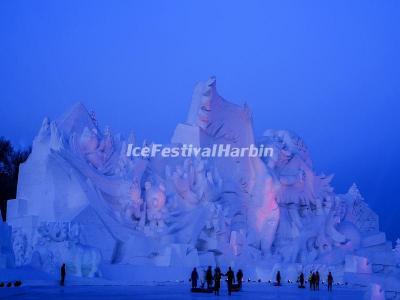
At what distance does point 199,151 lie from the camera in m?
28.0

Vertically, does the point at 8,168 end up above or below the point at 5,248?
above

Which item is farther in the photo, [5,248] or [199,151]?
[199,151]

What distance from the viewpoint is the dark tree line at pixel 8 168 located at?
33900 mm

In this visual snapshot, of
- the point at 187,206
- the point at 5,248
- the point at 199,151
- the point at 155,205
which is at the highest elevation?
the point at 199,151

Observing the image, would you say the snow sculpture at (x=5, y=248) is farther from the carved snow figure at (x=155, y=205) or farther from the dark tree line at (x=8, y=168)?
the dark tree line at (x=8, y=168)

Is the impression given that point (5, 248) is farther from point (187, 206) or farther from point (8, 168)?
point (8, 168)

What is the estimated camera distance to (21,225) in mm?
21500

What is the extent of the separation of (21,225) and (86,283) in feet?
17.6

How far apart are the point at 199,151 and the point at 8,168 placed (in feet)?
47.9

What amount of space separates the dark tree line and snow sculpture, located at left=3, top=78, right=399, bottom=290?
10.5 meters

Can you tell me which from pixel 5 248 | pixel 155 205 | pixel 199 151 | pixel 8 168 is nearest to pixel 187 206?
pixel 155 205

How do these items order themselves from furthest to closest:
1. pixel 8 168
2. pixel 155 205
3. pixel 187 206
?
pixel 8 168
pixel 187 206
pixel 155 205

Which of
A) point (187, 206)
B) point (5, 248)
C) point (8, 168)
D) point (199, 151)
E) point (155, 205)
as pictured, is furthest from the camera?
point (8, 168)

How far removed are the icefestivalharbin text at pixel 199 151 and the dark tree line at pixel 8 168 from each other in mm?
11404
